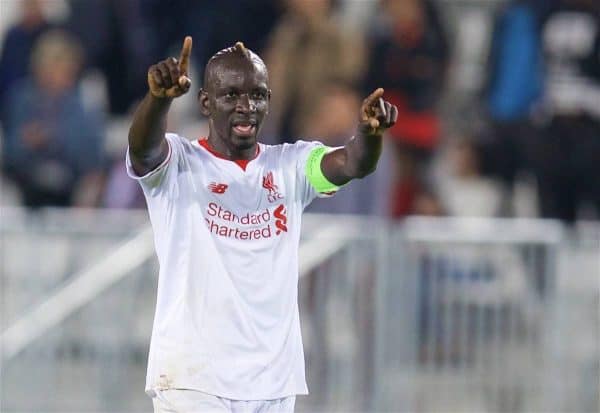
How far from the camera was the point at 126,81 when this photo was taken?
46.8 feet

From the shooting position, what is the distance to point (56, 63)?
14.0 metres

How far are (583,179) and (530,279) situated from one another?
2119 millimetres

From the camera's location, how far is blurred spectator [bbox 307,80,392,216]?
12.5m

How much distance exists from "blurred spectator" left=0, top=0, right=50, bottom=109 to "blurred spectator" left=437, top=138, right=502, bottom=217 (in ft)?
12.8

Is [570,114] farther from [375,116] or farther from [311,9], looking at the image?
[375,116]

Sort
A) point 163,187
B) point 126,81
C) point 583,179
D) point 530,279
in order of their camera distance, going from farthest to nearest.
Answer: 1. point 126,81
2. point 583,179
3. point 530,279
4. point 163,187

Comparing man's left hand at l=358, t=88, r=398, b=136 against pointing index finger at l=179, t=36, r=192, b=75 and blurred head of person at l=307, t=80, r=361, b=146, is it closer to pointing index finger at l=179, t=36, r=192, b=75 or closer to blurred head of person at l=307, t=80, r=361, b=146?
pointing index finger at l=179, t=36, r=192, b=75

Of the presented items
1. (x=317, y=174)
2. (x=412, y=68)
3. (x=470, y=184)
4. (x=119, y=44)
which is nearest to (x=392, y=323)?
(x=470, y=184)

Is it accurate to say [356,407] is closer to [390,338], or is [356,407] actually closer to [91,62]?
[390,338]

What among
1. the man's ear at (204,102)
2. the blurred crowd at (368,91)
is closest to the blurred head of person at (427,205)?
the blurred crowd at (368,91)

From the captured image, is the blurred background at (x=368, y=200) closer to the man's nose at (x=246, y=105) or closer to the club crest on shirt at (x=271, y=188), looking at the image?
the club crest on shirt at (x=271, y=188)

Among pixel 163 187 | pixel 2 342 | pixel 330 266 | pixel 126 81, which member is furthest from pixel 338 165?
pixel 126 81

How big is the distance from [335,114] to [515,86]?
1.74m

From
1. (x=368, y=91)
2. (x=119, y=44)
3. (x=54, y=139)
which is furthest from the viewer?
(x=119, y=44)
